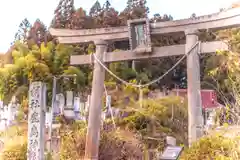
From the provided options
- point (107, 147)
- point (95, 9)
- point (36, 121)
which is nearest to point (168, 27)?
point (107, 147)

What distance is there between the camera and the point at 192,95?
5.45m

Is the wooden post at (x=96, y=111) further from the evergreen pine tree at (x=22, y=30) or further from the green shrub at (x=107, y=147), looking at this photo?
the evergreen pine tree at (x=22, y=30)

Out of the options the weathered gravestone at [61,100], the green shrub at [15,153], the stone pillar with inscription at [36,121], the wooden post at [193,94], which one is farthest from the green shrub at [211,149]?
the weathered gravestone at [61,100]

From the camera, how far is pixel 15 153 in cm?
554

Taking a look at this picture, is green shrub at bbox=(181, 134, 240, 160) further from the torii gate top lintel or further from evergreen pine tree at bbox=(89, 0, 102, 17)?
evergreen pine tree at bbox=(89, 0, 102, 17)

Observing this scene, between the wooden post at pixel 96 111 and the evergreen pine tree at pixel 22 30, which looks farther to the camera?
the evergreen pine tree at pixel 22 30

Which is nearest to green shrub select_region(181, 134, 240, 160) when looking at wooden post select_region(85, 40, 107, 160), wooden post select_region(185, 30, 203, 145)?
wooden post select_region(185, 30, 203, 145)

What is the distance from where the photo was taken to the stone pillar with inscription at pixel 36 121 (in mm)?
4859

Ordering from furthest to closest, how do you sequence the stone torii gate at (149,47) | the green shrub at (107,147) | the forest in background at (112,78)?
1. the forest in background at (112,78)
2. the green shrub at (107,147)
3. the stone torii gate at (149,47)

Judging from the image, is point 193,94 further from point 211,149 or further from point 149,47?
point 211,149

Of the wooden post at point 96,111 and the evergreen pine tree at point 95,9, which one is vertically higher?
the evergreen pine tree at point 95,9

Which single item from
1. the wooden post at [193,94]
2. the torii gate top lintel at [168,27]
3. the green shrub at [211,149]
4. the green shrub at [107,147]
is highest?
the torii gate top lintel at [168,27]

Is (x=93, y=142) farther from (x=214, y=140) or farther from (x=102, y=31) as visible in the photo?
(x=214, y=140)

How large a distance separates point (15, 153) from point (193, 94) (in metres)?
2.85
